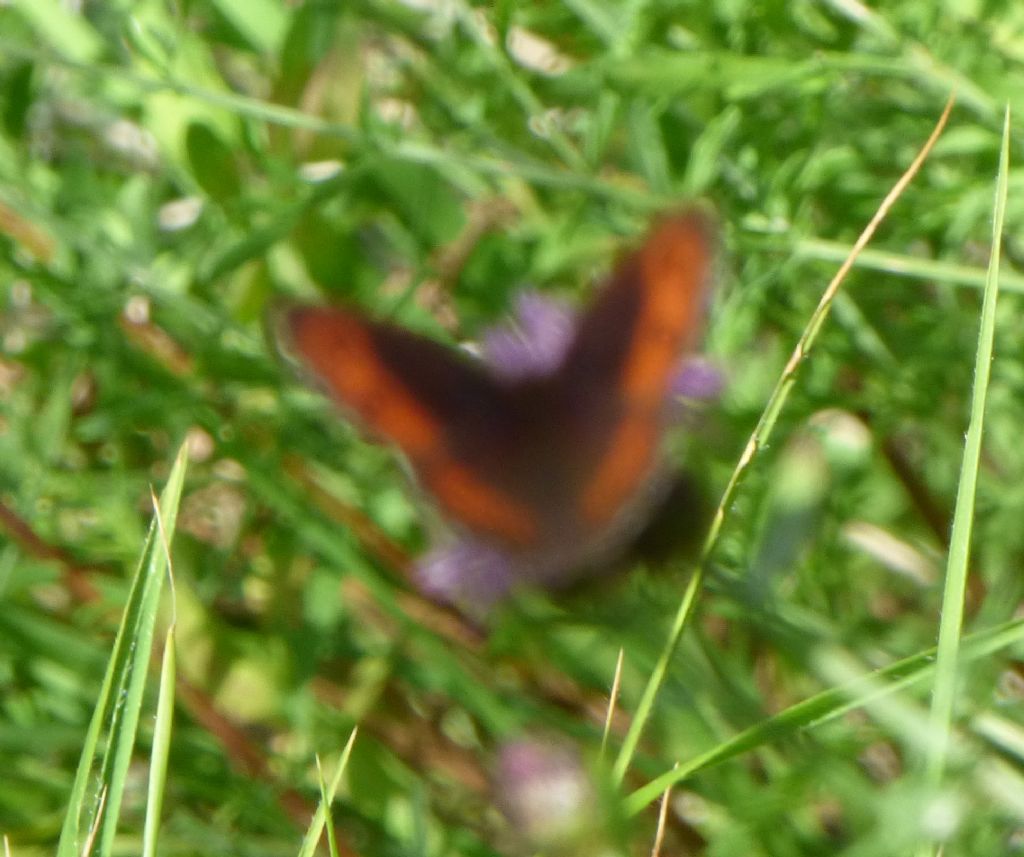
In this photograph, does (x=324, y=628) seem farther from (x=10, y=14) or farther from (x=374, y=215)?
(x=10, y=14)

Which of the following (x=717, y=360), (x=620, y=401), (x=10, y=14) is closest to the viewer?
(x=620, y=401)

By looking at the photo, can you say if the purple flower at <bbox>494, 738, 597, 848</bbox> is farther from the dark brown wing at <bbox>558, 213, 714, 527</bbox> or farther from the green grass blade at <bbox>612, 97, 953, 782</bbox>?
the dark brown wing at <bbox>558, 213, 714, 527</bbox>

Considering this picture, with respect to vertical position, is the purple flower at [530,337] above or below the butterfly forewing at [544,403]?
below

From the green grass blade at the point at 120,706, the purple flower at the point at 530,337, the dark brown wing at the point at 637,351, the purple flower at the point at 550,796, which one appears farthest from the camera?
the purple flower at the point at 530,337

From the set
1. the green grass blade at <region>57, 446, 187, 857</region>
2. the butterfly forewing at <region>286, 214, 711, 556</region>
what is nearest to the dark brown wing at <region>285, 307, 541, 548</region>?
the butterfly forewing at <region>286, 214, 711, 556</region>

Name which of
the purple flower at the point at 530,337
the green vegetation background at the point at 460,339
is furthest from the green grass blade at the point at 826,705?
the purple flower at the point at 530,337

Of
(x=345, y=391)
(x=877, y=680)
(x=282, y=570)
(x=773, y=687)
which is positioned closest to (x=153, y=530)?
(x=345, y=391)

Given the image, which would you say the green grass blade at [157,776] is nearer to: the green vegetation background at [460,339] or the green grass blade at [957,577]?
the green vegetation background at [460,339]
